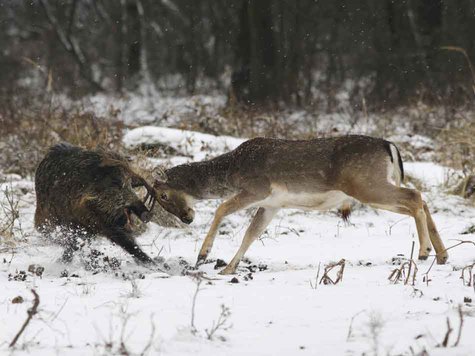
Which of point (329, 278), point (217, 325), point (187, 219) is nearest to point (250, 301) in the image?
point (329, 278)

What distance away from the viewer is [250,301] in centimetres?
516

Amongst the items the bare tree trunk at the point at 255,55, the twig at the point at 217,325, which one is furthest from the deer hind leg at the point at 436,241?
the bare tree trunk at the point at 255,55

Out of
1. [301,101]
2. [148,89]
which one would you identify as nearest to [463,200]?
[301,101]

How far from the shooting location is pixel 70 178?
709 cm

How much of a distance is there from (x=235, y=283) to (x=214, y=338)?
1.58 meters

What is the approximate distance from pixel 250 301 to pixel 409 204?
2.17 m

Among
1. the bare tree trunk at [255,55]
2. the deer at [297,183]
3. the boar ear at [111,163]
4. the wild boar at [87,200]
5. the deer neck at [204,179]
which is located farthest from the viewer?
the bare tree trunk at [255,55]

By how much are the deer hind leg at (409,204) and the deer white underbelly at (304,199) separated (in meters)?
0.26

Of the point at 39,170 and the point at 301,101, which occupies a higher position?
the point at 39,170

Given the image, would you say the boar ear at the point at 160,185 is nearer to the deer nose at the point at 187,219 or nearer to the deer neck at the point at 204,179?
the deer neck at the point at 204,179

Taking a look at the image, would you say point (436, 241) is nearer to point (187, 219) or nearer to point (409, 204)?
point (409, 204)

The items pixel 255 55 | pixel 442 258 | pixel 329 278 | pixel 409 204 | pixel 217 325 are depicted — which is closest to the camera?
pixel 217 325

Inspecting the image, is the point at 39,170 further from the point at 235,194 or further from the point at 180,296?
the point at 180,296

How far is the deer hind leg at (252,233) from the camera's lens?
696 cm
